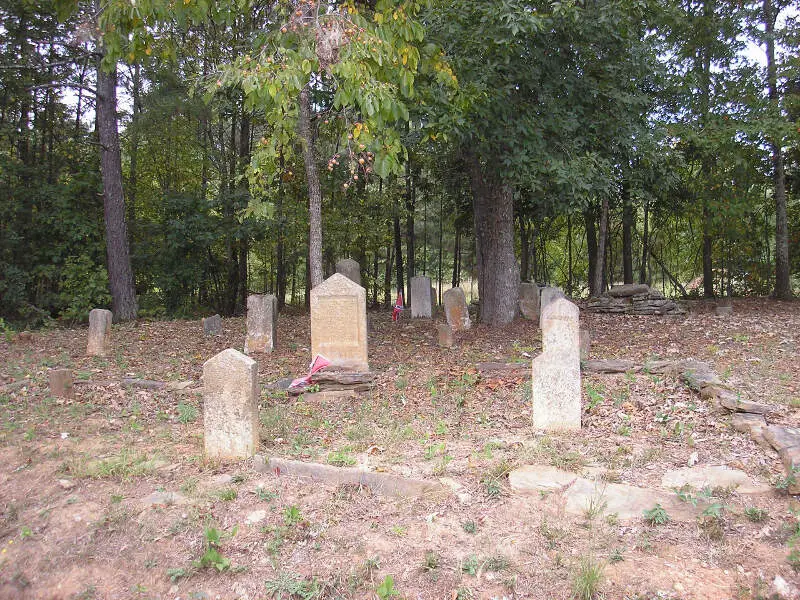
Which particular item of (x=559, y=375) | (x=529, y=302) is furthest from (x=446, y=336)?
(x=559, y=375)

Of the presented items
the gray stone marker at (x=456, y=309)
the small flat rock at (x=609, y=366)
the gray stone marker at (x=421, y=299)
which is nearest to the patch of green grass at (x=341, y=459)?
the small flat rock at (x=609, y=366)

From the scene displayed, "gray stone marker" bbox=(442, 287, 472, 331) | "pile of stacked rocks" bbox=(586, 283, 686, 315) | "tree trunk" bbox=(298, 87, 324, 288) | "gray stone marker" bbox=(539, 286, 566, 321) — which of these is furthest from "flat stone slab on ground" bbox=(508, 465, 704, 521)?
"pile of stacked rocks" bbox=(586, 283, 686, 315)

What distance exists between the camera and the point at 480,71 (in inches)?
360

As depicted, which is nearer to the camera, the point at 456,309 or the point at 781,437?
the point at 781,437

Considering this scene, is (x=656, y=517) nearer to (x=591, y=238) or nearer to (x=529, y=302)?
(x=529, y=302)

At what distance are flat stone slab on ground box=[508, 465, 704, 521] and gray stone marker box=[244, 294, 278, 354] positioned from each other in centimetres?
690

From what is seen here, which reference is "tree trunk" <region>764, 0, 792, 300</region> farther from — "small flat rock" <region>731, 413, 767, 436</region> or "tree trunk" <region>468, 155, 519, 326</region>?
"small flat rock" <region>731, 413, 767, 436</region>

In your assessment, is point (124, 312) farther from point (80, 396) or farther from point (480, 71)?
point (480, 71)

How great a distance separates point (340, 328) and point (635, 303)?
9.56 metres

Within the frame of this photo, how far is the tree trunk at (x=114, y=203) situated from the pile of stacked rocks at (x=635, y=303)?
1221 centimetres

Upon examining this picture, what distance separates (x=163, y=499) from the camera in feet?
14.2

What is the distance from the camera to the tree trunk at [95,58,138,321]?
14.6 meters

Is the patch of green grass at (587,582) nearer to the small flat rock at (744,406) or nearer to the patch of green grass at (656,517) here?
the patch of green grass at (656,517)

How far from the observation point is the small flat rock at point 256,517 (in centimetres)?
401
